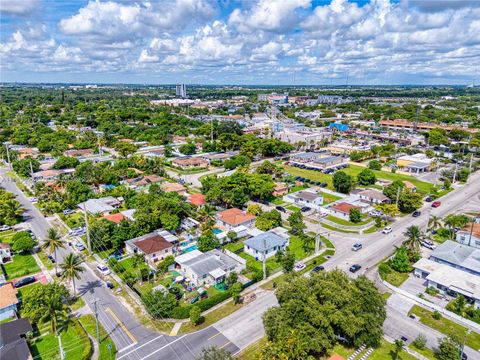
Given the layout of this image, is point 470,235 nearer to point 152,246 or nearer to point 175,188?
point 152,246

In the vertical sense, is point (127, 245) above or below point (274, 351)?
below

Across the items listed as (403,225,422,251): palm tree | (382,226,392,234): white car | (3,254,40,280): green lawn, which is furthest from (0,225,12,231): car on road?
(403,225,422,251): palm tree

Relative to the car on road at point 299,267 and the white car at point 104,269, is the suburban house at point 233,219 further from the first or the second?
the white car at point 104,269

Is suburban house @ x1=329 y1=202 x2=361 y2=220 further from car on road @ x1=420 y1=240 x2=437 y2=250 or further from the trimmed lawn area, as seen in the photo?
the trimmed lawn area

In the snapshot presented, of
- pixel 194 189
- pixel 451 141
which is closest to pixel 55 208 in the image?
pixel 194 189

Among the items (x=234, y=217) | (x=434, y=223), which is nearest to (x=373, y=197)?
(x=434, y=223)

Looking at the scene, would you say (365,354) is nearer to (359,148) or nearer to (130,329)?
(130,329)
